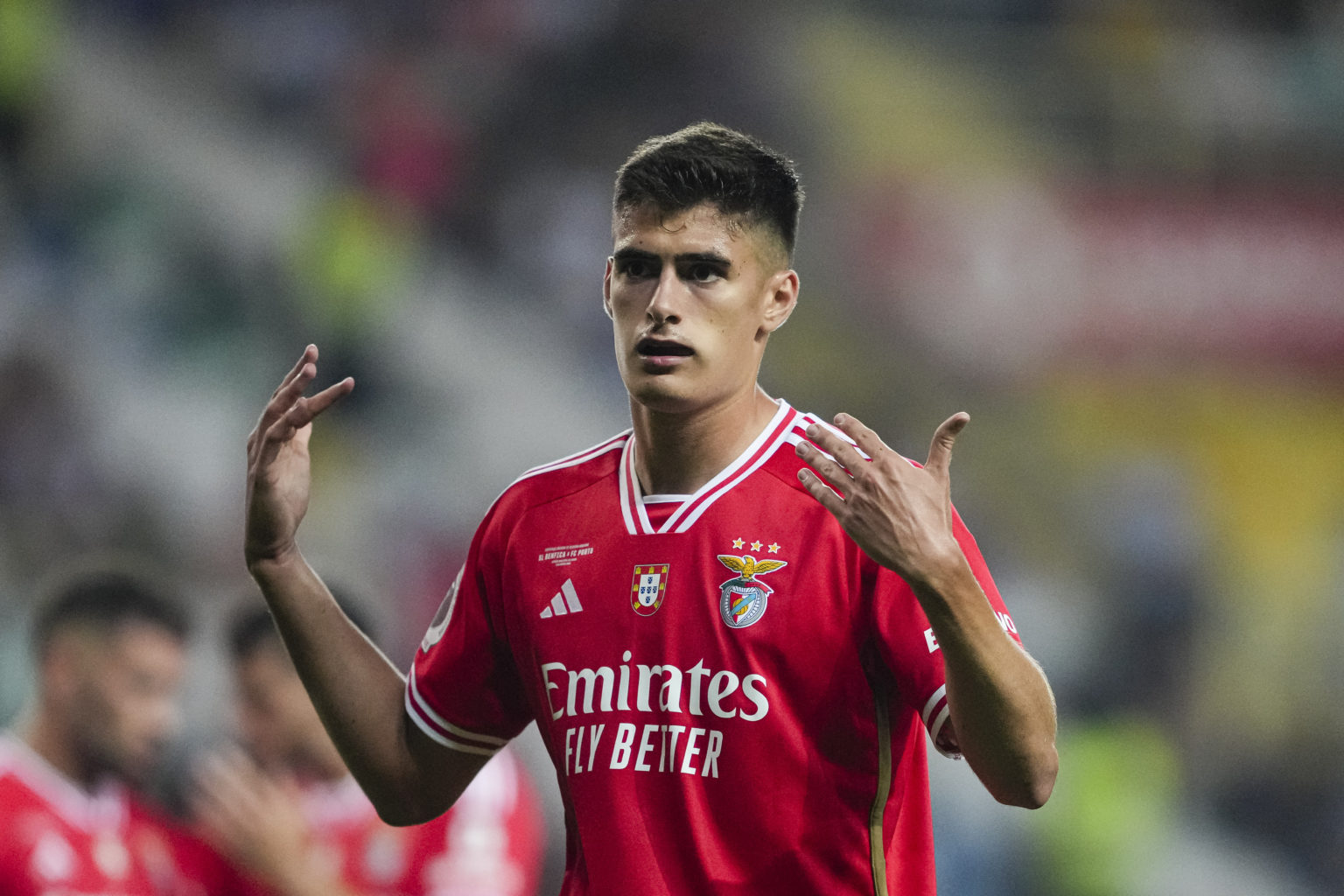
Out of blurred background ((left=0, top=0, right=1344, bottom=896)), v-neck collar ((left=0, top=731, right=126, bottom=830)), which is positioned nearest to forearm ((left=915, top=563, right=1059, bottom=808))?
v-neck collar ((left=0, top=731, right=126, bottom=830))

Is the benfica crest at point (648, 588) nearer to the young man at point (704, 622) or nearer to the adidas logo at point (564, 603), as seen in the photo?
the young man at point (704, 622)

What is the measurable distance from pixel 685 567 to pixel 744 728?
31cm

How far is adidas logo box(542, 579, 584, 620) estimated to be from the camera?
270cm

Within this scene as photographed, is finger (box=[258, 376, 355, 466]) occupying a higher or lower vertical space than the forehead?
lower

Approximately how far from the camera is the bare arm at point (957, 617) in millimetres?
2180

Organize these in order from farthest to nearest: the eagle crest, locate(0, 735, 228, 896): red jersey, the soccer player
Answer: locate(0, 735, 228, 896): red jersey, the soccer player, the eagle crest

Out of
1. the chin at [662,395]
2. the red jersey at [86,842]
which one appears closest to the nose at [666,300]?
the chin at [662,395]

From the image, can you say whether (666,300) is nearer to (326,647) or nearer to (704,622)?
(704,622)

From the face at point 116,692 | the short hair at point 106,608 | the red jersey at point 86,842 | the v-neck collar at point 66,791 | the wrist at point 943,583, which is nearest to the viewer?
the wrist at point 943,583

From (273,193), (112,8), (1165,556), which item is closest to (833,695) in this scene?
(1165,556)

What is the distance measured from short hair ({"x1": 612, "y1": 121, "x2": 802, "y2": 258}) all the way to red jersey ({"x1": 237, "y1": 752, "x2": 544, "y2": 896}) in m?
2.54

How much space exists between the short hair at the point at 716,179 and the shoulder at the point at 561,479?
47 cm

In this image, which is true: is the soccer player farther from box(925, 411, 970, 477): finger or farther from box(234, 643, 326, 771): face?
box(925, 411, 970, 477): finger

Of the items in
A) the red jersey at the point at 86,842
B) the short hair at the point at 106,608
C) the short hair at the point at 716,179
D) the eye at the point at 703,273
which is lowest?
the red jersey at the point at 86,842
